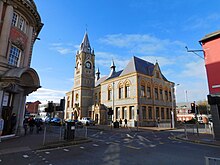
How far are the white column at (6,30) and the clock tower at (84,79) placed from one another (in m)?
39.2

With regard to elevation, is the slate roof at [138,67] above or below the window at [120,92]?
above

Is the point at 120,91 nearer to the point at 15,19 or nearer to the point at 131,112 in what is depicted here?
the point at 131,112

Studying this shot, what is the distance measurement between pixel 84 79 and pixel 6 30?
42123 mm

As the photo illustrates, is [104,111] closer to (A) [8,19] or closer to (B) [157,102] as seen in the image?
(B) [157,102]

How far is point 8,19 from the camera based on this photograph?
12.8m

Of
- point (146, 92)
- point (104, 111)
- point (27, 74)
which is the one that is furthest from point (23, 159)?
point (104, 111)

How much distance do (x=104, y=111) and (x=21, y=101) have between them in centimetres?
2805

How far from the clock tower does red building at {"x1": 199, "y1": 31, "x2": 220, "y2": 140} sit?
40.6 metres

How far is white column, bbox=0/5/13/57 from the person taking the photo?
40.4 ft

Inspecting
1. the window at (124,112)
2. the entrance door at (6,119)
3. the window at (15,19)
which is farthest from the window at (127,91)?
the window at (15,19)

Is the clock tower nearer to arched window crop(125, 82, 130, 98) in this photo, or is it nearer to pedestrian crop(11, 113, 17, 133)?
arched window crop(125, 82, 130, 98)

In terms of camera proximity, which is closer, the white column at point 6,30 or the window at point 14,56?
the white column at point 6,30

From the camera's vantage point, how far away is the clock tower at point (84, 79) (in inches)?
2030

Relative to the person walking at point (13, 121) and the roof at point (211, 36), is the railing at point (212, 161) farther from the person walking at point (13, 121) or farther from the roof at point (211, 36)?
the roof at point (211, 36)
